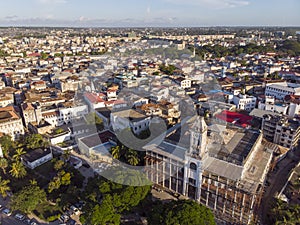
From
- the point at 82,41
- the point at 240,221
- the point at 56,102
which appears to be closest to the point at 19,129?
the point at 56,102

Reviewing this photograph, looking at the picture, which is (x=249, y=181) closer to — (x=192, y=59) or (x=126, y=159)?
(x=126, y=159)

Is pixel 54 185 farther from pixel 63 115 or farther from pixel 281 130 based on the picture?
pixel 281 130

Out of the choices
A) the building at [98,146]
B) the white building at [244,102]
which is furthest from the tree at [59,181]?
the white building at [244,102]

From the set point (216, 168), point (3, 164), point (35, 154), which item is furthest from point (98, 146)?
point (216, 168)

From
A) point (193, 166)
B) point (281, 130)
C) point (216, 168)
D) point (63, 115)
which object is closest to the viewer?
point (216, 168)

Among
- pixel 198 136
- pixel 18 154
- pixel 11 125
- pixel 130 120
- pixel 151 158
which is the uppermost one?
pixel 198 136

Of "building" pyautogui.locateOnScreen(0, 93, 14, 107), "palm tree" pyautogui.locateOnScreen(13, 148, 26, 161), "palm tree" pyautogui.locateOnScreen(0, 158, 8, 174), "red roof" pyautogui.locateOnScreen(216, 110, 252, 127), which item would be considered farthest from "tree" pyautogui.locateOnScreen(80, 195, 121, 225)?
"building" pyautogui.locateOnScreen(0, 93, 14, 107)

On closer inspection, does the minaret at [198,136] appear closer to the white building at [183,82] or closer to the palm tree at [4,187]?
the palm tree at [4,187]
